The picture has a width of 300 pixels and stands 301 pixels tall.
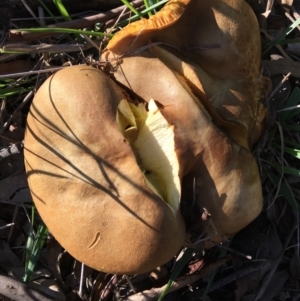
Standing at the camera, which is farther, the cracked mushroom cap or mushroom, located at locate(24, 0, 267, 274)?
the cracked mushroom cap

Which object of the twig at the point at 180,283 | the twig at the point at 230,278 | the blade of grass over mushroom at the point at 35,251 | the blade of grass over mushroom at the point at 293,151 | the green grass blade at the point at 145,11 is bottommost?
the twig at the point at 230,278

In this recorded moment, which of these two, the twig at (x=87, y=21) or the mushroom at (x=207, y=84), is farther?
the twig at (x=87, y=21)

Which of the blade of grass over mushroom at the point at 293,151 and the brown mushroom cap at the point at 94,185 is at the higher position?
the brown mushroom cap at the point at 94,185

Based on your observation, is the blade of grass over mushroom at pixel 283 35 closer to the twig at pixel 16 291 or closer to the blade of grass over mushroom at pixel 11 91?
the blade of grass over mushroom at pixel 11 91

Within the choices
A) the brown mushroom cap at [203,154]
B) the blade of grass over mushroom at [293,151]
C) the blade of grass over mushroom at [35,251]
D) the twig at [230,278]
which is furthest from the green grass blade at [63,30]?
the twig at [230,278]

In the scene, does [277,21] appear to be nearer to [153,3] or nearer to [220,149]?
[153,3]

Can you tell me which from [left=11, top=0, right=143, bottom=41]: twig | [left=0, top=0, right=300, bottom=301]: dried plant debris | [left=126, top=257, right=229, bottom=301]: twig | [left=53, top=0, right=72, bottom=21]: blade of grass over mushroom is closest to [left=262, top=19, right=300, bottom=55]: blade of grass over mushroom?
[left=0, top=0, right=300, bottom=301]: dried plant debris

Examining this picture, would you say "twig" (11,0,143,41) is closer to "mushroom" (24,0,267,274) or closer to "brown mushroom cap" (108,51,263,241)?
"mushroom" (24,0,267,274)
